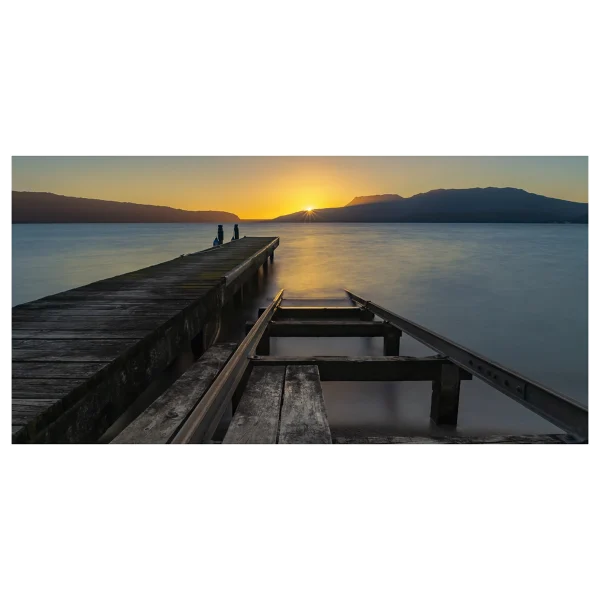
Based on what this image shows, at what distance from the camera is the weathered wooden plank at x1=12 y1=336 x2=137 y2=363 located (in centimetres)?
281

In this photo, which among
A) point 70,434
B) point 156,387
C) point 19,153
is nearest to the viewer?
point 19,153

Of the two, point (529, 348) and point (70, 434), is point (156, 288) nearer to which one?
point (70, 434)

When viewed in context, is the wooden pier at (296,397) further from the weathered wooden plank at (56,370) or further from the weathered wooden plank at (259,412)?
the weathered wooden plank at (56,370)

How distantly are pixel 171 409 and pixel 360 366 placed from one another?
68.9 inches

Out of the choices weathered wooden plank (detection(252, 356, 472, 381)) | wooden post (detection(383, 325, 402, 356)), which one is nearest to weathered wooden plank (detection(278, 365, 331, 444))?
weathered wooden plank (detection(252, 356, 472, 381))

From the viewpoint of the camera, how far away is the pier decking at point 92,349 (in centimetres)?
221

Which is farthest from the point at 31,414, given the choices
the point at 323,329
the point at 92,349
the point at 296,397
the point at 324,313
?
the point at 324,313

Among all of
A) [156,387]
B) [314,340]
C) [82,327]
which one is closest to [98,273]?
[314,340]

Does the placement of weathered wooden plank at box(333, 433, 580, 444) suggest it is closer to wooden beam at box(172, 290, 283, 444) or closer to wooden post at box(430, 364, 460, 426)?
wooden beam at box(172, 290, 283, 444)

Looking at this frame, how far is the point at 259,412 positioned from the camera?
289 cm

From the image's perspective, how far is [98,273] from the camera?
2214 centimetres

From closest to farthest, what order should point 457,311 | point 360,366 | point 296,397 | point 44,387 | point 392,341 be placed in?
point 44,387 < point 296,397 < point 360,366 < point 392,341 < point 457,311

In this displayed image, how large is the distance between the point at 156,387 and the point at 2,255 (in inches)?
143

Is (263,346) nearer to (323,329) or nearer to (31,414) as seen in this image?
(323,329)
